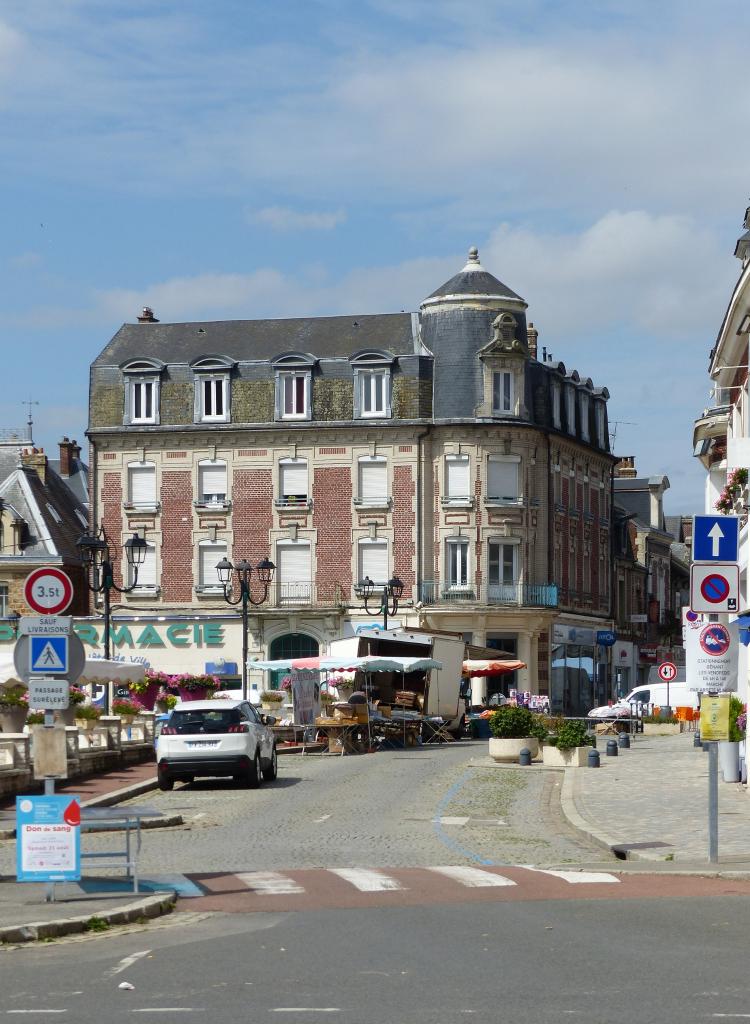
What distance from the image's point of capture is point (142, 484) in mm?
67125

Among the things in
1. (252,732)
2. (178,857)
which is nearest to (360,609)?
(252,732)

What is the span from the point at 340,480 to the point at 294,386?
406 centimetres

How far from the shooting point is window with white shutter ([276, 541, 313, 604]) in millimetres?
65625

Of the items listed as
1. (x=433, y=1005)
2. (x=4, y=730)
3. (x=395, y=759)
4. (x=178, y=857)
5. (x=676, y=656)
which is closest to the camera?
(x=433, y=1005)

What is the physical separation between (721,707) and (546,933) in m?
5.13

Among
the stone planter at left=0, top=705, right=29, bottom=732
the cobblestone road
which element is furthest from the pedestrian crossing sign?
the stone planter at left=0, top=705, right=29, bottom=732

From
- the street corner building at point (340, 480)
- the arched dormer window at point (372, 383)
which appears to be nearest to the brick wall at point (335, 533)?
the street corner building at point (340, 480)

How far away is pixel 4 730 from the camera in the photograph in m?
35.8

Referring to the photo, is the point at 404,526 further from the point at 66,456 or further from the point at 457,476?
the point at 66,456

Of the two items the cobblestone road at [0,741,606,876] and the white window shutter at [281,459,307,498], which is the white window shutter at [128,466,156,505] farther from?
the cobblestone road at [0,741,606,876]

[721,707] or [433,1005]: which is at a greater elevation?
[721,707]

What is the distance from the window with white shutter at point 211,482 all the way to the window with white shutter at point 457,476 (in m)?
8.48

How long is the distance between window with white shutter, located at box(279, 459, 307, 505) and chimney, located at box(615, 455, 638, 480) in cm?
3632

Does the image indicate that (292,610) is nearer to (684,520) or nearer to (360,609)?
(360,609)
